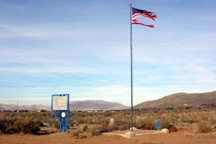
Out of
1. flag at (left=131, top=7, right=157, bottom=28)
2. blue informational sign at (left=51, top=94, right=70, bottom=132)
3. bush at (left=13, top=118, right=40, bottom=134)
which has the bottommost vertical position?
bush at (left=13, top=118, right=40, bottom=134)

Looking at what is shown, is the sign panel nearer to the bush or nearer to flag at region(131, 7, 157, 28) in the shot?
the bush

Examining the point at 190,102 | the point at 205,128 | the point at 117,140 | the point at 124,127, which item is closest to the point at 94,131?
the point at 117,140

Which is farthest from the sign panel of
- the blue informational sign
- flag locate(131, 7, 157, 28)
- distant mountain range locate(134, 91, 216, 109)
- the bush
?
distant mountain range locate(134, 91, 216, 109)

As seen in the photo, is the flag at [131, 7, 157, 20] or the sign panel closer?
the flag at [131, 7, 157, 20]

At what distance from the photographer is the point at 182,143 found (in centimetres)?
1889

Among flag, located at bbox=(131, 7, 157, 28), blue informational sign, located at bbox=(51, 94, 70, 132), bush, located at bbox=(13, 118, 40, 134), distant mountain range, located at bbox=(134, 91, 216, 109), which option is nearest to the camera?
flag, located at bbox=(131, 7, 157, 28)

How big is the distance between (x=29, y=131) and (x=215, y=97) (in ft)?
430

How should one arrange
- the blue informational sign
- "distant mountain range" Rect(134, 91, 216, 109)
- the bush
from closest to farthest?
the bush
the blue informational sign
"distant mountain range" Rect(134, 91, 216, 109)

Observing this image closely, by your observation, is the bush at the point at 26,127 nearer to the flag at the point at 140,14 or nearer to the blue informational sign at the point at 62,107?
the blue informational sign at the point at 62,107

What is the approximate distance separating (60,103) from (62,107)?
40 centimetres

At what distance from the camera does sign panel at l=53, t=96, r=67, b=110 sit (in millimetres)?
26594

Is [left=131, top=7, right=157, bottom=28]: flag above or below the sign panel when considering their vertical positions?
above

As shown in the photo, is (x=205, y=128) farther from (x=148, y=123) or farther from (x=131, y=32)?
(x=131, y=32)

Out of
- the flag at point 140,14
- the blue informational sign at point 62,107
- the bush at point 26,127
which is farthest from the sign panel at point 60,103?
the flag at point 140,14
